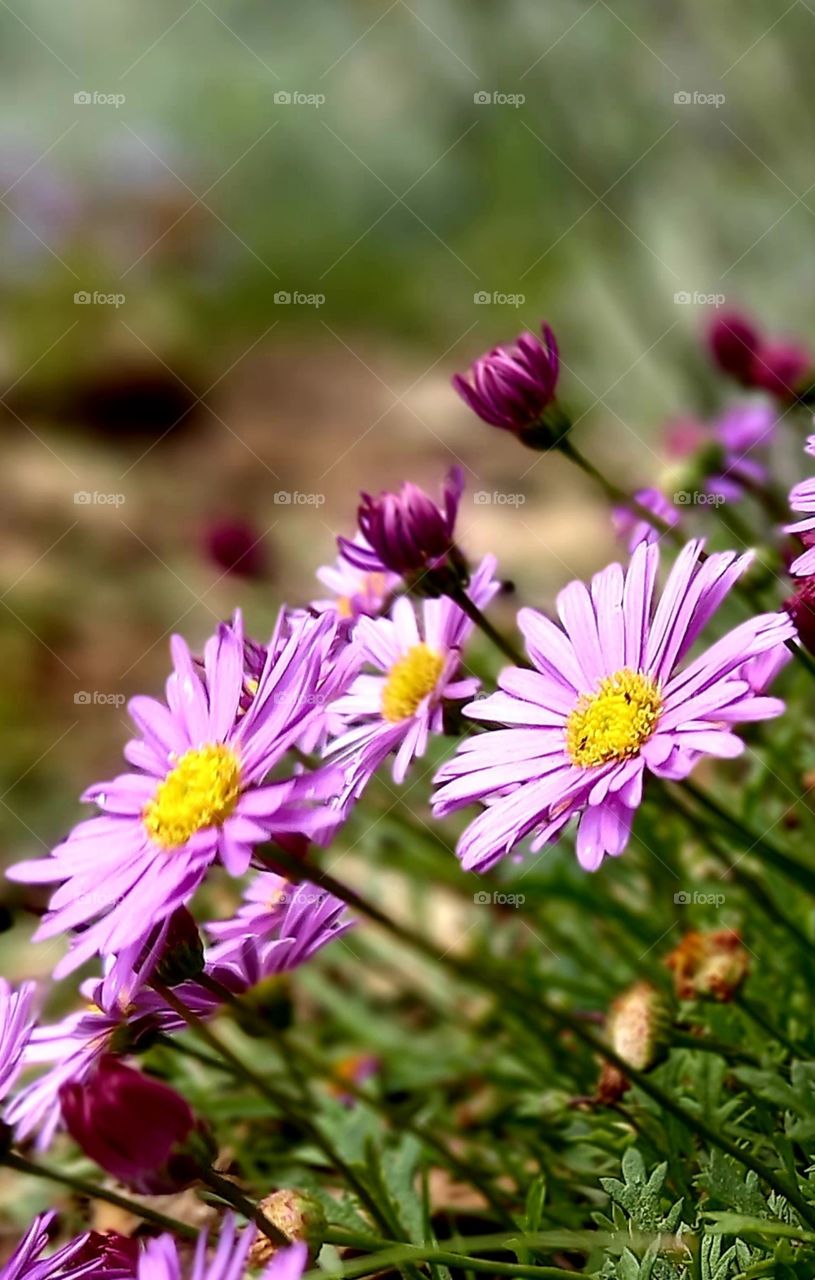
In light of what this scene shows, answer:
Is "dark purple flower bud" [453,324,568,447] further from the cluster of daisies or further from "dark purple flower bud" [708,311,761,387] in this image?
"dark purple flower bud" [708,311,761,387]

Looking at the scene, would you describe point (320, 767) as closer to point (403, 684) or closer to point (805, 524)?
point (403, 684)

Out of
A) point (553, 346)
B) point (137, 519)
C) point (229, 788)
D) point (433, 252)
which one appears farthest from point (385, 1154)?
point (433, 252)

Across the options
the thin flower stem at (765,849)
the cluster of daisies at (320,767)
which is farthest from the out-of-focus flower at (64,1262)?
the thin flower stem at (765,849)

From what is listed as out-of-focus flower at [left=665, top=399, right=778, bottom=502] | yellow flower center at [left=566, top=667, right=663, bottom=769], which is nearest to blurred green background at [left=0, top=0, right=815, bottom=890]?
out-of-focus flower at [left=665, top=399, right=778, bottom=502]

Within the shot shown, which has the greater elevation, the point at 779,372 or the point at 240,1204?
the point at 779,372

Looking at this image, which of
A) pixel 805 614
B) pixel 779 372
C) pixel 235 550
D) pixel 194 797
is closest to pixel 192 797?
pixel 194 797

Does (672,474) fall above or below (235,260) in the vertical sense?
below

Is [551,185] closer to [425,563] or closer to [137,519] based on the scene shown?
[137,519]
